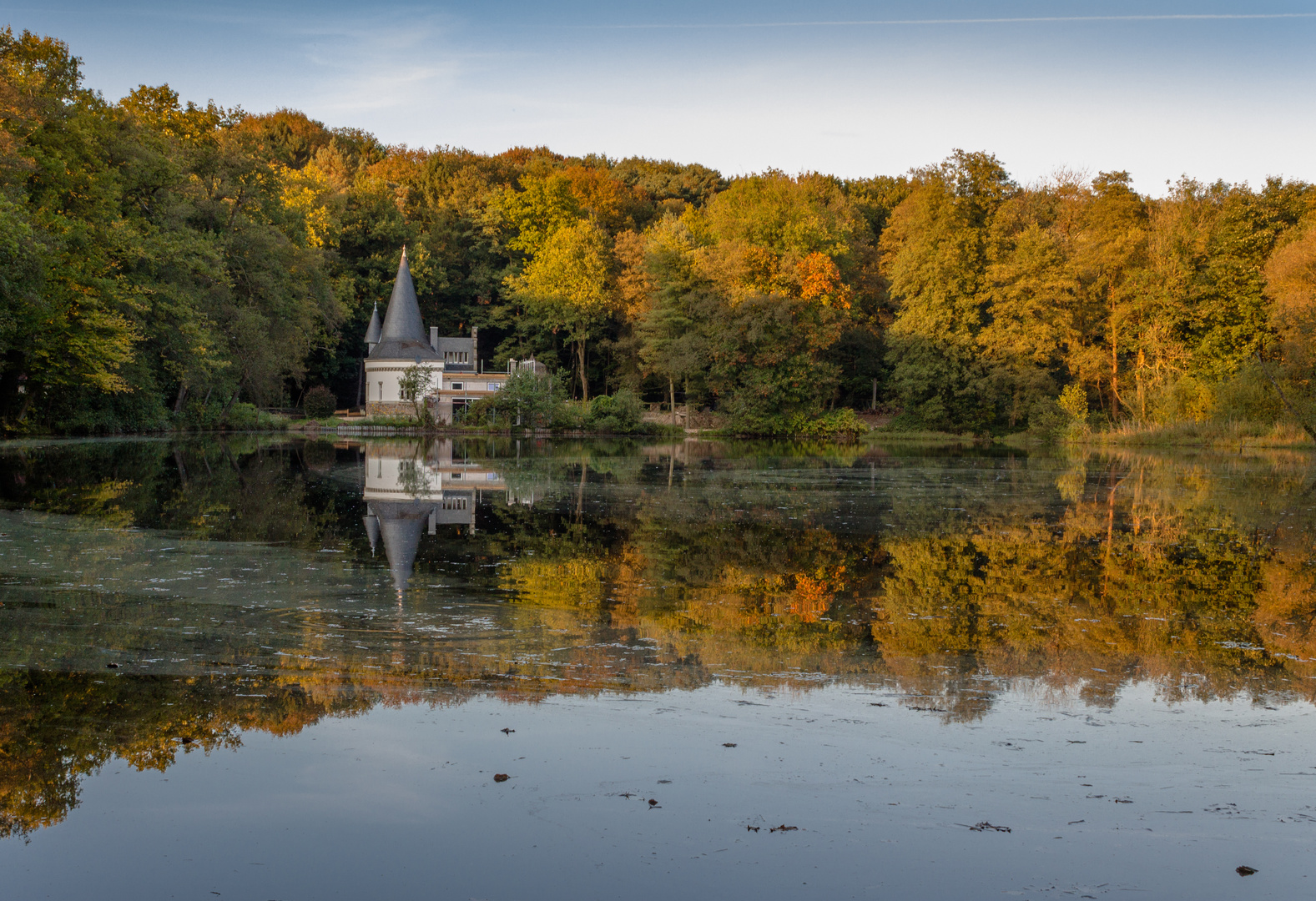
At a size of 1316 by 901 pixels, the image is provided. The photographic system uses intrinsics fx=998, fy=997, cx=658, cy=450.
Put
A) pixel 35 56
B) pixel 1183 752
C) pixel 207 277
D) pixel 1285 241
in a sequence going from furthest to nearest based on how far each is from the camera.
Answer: pixel 1285 241 < pixel 207 277 < pixel 35 56 < pixel 1183 752

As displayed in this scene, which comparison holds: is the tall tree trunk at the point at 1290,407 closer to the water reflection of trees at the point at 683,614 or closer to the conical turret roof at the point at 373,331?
the water reflection of trees at the point at 683,614

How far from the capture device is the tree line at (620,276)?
28391 mm

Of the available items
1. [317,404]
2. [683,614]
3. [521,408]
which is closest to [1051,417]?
[521,408]

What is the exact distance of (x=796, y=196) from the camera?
173ft

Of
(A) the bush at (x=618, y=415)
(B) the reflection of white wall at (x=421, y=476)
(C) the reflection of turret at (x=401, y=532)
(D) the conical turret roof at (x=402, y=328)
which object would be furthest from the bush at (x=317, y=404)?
(C) the reflection of turret at (x=401, y=532)

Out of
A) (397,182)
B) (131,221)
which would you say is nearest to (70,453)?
(131,221)

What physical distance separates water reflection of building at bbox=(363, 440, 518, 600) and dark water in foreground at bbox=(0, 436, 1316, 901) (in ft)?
0.66

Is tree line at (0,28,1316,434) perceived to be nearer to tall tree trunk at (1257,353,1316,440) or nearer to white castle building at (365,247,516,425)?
tall tree trunk at (1257,353,1316,440)

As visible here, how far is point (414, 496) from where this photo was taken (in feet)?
54.0

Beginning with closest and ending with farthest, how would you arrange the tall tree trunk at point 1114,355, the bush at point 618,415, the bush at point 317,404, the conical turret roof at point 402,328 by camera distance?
the tall tree trunk at point 1114,355, the bush at point 618,415, the bush at point 317,404, the conical turret roof at point 402,328

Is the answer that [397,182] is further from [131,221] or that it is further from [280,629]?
[280,629]

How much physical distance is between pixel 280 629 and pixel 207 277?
31085mm

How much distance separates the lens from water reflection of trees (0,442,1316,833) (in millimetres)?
5387

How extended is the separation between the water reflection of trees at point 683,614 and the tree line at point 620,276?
49.2ft
